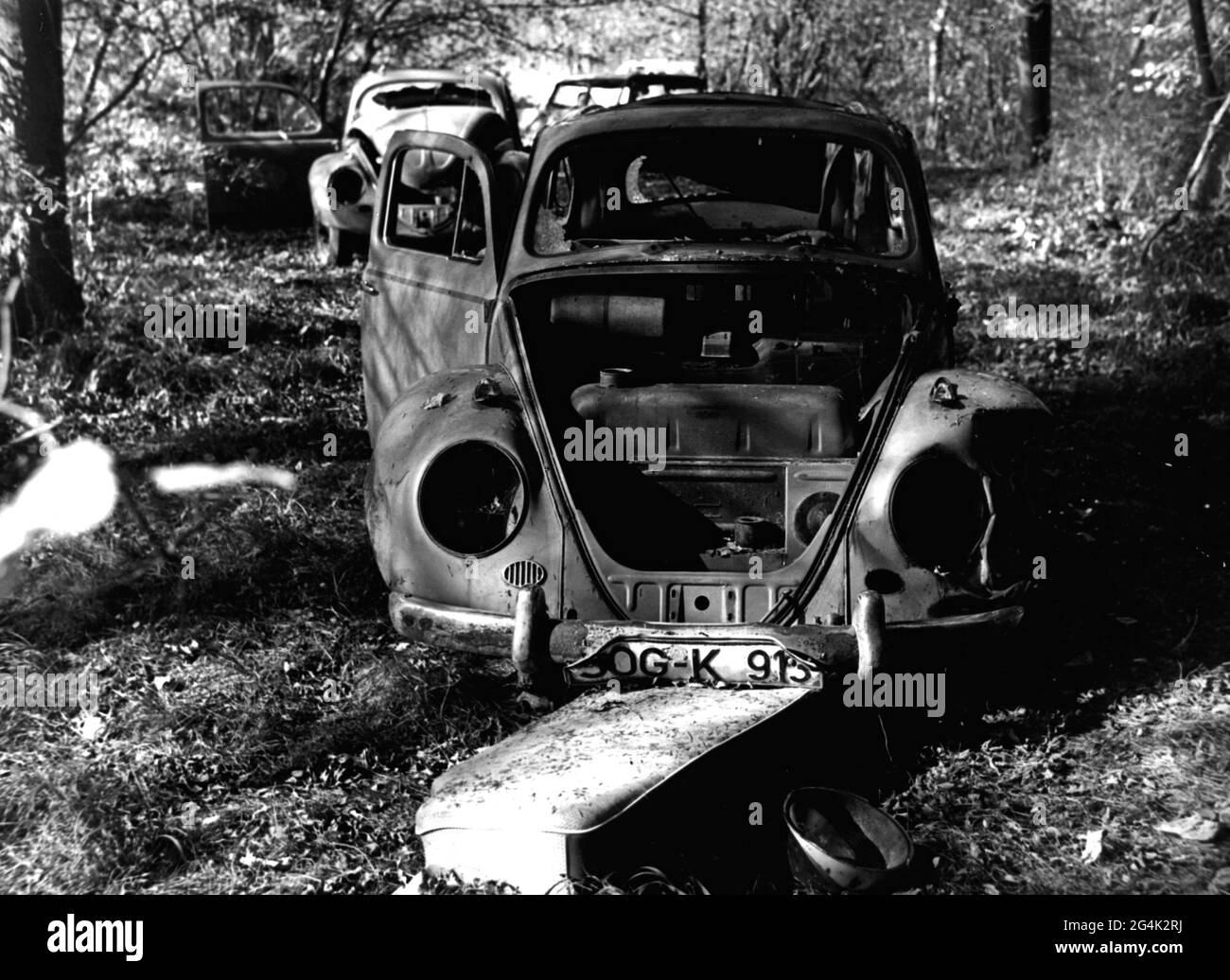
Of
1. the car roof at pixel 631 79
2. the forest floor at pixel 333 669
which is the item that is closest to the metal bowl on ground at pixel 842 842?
the forest floor at pixel 333 669

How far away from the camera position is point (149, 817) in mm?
3443

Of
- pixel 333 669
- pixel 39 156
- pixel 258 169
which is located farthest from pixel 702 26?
pixel 333 669

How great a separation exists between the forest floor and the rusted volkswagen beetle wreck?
0.40m

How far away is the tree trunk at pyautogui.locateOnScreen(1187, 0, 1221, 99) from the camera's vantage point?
357 inches

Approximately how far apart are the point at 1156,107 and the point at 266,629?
8908 mm

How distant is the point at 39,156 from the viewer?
22.2 ft

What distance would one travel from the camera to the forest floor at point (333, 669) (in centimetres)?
334

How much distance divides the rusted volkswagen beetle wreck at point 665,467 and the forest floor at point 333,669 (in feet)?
1.31

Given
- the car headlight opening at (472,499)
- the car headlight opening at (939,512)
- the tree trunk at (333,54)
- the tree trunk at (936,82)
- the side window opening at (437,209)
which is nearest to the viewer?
the car headlight opening at (939,512)

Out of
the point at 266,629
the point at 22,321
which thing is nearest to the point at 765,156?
the point at 266,629

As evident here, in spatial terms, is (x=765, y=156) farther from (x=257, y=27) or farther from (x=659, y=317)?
(x=257, y=27)

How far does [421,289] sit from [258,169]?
6345mm

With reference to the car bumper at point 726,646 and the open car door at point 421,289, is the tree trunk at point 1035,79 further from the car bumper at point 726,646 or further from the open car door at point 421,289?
the car bumper at point 726,646

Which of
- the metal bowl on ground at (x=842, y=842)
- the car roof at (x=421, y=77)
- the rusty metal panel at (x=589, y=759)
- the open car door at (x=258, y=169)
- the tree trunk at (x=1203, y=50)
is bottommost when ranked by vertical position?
the metal bowl on ground at (x=842, y=842)
